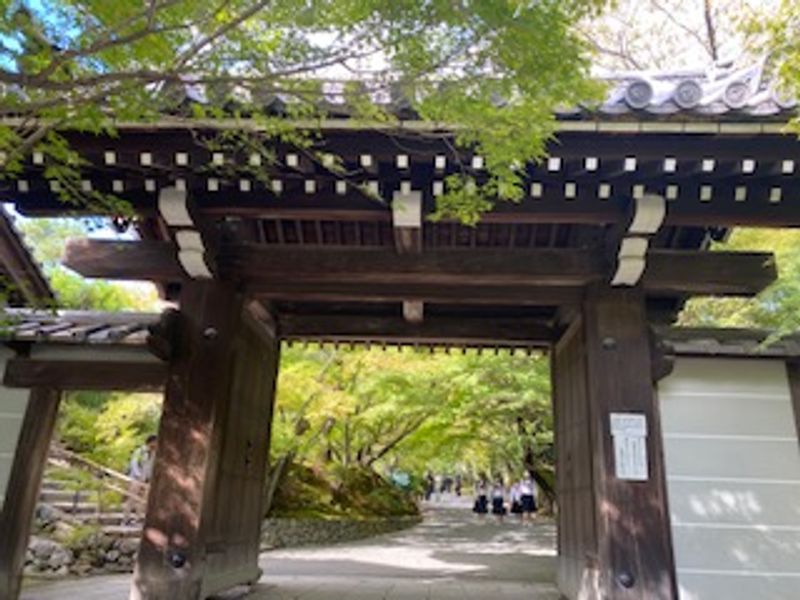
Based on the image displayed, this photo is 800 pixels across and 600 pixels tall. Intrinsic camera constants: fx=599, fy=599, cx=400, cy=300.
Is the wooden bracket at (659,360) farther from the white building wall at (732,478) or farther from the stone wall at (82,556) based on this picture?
the stone wall at (82,556)

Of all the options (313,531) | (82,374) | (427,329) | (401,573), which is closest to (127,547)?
(401,573)

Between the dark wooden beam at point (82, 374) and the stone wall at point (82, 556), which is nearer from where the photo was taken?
the dark wooden beam at point (82, 374)

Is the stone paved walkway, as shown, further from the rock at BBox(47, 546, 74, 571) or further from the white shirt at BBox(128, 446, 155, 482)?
the white shirt at BBox(128, 446, 155, 482)

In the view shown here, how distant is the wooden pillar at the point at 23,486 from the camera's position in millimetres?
4715

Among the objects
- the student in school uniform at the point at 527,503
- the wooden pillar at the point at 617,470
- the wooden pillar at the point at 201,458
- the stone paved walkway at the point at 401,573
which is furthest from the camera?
the student in school uniform at the point at 527,503

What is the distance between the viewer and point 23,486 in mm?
4828

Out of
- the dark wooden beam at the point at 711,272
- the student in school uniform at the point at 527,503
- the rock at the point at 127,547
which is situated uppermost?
the dark wooden beam at the point at 711,272

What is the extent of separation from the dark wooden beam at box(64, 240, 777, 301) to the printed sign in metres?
1.07

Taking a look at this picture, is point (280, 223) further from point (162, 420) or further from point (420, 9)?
point (420, 9)

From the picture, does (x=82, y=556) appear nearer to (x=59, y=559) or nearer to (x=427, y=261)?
(x=59, y=559)

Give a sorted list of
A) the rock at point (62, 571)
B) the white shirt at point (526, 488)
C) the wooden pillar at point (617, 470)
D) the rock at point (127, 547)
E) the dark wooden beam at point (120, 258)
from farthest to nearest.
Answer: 1. the white shirt at point (526, 488)
2. the rock at point (127, 547)
3. the rock at point (62, 571)
4. the dark wooden beam at point (120, 258)
5. the wooden pillar at point (617, 470)

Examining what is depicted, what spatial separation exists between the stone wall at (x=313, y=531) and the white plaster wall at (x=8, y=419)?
686cm

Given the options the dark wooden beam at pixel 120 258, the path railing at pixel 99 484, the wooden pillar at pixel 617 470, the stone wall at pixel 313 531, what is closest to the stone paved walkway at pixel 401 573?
the stone wall at pixel 313 531

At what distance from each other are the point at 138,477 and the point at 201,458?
5.78 metres
